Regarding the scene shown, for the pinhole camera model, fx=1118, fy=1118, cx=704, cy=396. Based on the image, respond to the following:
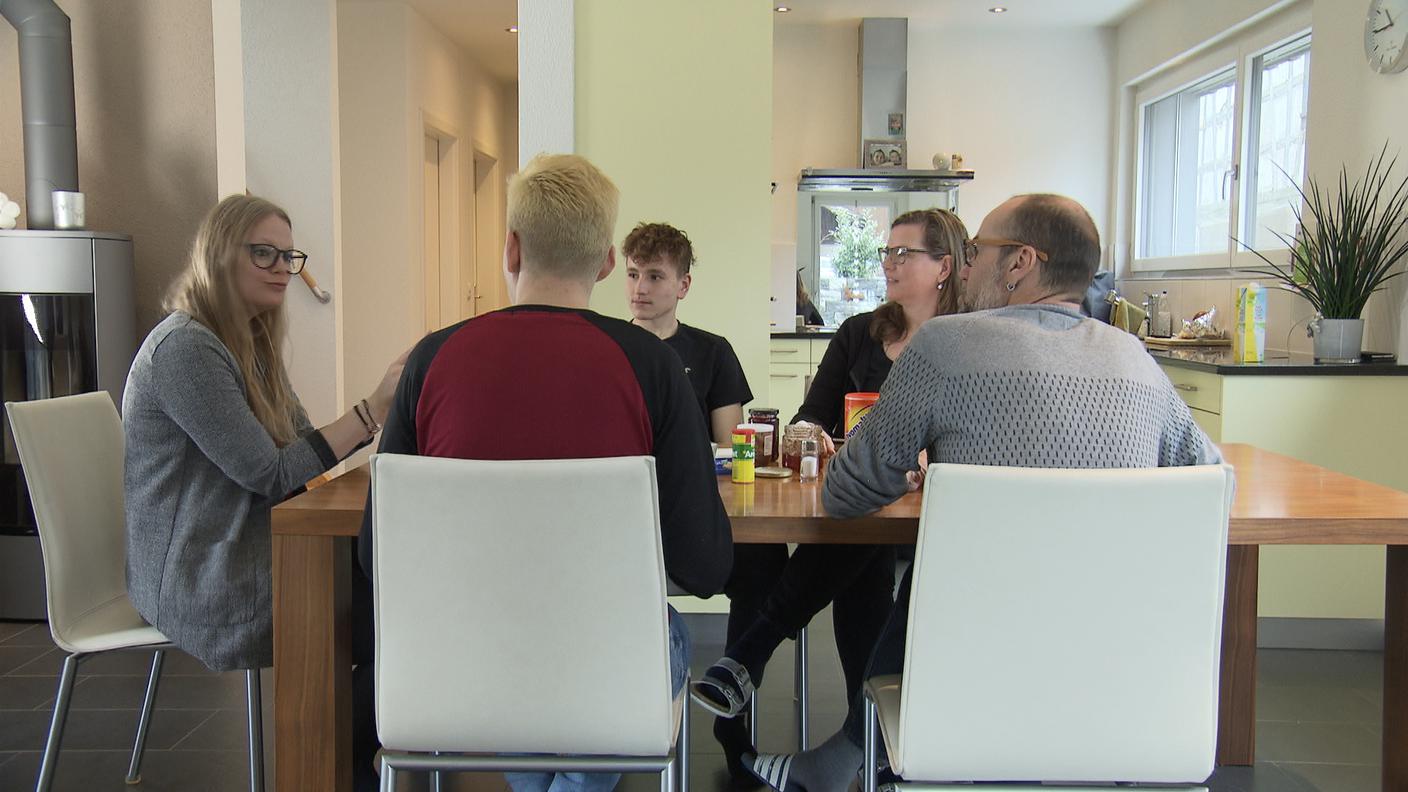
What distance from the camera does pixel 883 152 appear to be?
6.41m

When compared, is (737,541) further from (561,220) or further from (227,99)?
(227,99)

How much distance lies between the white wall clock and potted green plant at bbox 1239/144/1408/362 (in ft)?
0.86

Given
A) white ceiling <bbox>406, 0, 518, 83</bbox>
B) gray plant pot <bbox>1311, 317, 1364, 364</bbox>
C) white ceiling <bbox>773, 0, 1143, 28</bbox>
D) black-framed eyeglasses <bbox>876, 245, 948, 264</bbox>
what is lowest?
gray plant pot <bbox>1311, 317, 1364, 364</bbox>

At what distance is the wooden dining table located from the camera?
1.75 metres

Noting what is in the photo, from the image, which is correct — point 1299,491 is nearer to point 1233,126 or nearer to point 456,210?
point 1233,126

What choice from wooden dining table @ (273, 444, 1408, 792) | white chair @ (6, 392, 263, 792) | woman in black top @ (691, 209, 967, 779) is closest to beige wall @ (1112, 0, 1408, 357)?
woman in black top @ (691, 209, 967, 779)

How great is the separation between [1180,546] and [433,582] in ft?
3.12

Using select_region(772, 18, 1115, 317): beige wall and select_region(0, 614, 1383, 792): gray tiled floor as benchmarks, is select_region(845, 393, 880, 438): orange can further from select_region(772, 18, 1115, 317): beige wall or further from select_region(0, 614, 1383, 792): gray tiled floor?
select_region(772, 18, 1115, 317): beige wall

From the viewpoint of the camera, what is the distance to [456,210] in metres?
7.73

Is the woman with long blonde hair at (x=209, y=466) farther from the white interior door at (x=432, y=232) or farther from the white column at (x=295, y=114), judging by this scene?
the white interior door at (x=432, y=232)

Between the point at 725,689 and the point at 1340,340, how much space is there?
248cm

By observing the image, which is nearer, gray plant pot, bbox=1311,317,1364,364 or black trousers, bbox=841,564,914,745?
black trousers, bbox=841,564,914,745

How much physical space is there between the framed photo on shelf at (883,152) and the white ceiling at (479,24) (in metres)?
2.19

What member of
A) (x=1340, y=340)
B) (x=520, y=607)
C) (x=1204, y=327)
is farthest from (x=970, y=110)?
(x=520, y=607)
